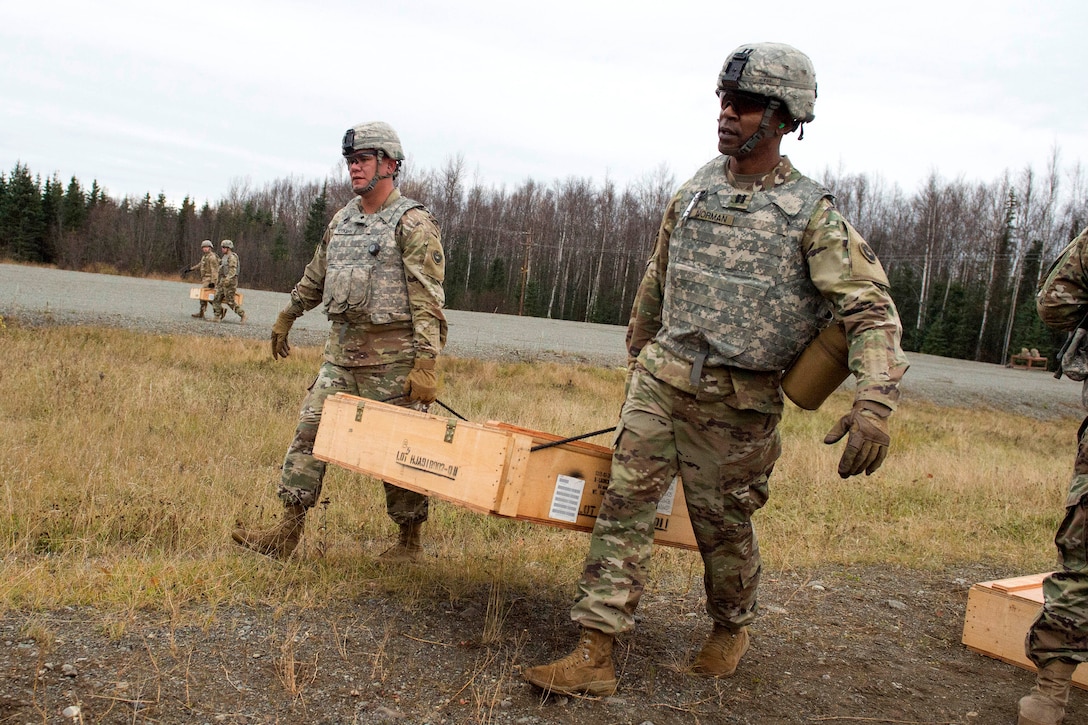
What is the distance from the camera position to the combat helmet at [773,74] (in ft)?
11.7

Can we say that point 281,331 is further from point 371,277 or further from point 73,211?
point 73,211

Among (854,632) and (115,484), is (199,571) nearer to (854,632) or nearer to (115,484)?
(115,484)

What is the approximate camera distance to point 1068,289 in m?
3.81

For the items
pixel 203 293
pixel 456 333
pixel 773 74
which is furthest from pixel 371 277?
pixel 456 333

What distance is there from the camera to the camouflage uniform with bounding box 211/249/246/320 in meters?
20.4

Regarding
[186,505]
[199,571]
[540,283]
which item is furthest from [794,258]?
[540,283]

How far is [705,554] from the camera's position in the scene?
3.90 m

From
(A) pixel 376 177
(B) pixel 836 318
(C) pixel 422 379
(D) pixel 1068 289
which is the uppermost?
(A) pixel 376 177

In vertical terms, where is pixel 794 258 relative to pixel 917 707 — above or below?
above

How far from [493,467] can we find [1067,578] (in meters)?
2.37

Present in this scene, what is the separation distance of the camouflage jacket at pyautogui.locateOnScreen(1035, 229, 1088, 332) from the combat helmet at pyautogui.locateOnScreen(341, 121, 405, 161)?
11.1 ft

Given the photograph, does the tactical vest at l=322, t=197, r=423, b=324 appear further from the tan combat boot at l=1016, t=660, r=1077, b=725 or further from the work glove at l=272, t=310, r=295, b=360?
the tan combat boot at l=1016, t=660, r=1077, b=725

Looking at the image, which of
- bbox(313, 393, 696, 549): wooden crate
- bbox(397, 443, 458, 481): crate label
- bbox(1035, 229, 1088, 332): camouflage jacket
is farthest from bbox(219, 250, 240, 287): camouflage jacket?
bbox(1035, 229, 1088, 332): camouflage jacket

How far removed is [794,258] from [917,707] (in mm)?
2111
